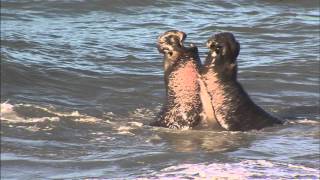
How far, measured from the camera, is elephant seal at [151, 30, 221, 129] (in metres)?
8.08

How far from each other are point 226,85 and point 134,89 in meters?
3.11

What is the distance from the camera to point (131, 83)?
11.3 m

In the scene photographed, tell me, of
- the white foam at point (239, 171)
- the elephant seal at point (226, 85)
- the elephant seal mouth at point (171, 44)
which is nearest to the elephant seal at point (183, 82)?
the elephant seal mouth at point (171, 44)

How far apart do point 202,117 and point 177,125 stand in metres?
0.24

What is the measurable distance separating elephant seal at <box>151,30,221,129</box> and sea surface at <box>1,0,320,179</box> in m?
0.13

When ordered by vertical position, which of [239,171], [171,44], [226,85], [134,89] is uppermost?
[171,44]

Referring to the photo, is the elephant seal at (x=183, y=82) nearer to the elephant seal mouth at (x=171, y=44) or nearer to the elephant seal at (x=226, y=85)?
the elephant seal mouth at (x=171, y=44)

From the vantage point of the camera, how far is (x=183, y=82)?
8086 millimetres

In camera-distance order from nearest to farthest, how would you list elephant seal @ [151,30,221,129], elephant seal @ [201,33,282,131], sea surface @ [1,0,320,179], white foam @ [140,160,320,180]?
white foam @ [140,160,320,180], sea surface @ [1,0,320,179], elephant seal @ [201,33,282,131], elephant seal @ [151,30,221,129]

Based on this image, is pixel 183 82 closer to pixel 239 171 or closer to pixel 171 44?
pixel 171 44

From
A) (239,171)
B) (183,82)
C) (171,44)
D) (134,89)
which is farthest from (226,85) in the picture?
(134,89)

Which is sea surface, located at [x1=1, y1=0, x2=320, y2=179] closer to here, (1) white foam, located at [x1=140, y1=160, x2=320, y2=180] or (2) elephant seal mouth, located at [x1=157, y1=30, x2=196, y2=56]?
(1) white foam, located at [x1=140, y1=160, x2=320, y2=180]

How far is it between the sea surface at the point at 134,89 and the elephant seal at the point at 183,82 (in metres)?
0.13

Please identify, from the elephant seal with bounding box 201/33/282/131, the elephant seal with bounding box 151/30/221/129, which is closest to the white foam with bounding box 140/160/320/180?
the elephant seal with bounding box 201/33/282/131
